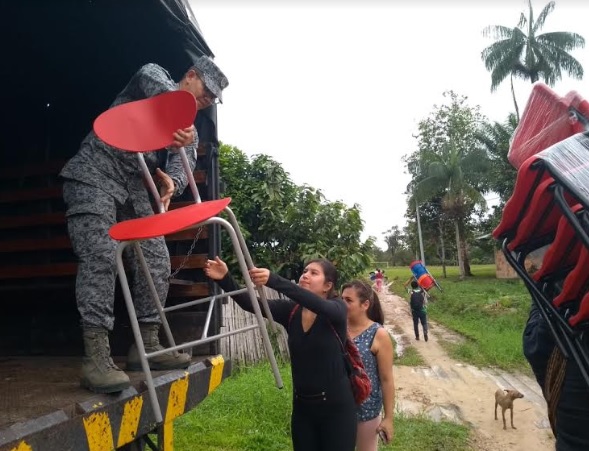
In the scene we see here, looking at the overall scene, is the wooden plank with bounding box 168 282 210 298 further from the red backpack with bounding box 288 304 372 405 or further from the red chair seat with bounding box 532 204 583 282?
the red chair seat with bounding box 532 204 583 282

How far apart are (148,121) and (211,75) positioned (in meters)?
0.47

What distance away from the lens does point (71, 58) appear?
3.11m

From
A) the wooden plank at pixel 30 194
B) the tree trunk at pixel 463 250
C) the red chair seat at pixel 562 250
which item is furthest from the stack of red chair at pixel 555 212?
the tree trunk at pixel 463 250

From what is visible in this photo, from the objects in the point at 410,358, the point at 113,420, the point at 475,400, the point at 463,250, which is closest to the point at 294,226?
the point at 475,400

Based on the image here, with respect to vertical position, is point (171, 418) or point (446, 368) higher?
point (171, 418)

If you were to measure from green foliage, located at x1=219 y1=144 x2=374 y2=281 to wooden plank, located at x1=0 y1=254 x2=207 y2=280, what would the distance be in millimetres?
5139

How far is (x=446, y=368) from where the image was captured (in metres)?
9.20

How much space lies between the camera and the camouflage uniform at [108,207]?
1.82m

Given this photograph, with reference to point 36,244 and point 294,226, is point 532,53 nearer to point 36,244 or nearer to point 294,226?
point 294,226

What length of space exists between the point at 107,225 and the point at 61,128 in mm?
1781

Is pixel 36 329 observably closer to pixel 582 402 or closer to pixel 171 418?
pixel 171 418

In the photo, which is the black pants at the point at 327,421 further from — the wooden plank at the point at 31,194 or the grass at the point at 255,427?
the grass at the point at 255,427

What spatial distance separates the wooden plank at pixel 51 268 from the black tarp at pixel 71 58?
0.65 metres

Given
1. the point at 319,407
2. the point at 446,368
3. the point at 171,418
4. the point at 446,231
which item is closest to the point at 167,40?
the point at 171,418
